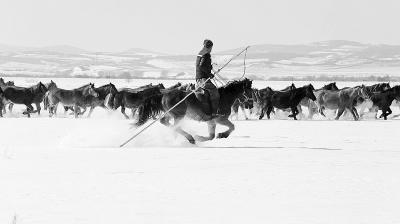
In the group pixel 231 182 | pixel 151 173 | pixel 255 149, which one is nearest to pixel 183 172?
pixel 151 173

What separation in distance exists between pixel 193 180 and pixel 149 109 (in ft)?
19.4

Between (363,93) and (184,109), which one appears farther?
(363,93)

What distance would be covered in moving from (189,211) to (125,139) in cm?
821

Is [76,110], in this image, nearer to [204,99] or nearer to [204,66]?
[204,99]

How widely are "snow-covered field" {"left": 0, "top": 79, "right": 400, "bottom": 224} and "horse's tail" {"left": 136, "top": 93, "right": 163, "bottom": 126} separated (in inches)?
18.2

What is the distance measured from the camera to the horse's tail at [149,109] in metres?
15.0

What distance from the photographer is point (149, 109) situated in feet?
49.3

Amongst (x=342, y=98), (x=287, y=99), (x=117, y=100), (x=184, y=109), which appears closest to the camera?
(x=184, y=109)

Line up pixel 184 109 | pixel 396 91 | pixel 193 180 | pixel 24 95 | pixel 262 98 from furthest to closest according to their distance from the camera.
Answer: pixel 24 95
pixel 396 91
pixel 262 98
pixel 184 109
pixel 193 180

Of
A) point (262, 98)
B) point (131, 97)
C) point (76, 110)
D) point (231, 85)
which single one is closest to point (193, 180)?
point (231, 85)

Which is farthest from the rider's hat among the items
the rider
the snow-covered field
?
the snow-covered field

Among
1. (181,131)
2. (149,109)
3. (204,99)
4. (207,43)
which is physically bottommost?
(181,131)

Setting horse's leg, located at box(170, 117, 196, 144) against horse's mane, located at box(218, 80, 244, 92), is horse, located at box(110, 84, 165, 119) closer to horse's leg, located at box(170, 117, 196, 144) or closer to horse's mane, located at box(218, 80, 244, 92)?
horse's mane, located at box(218, 80, 244, 92)

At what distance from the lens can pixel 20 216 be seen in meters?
6.79
